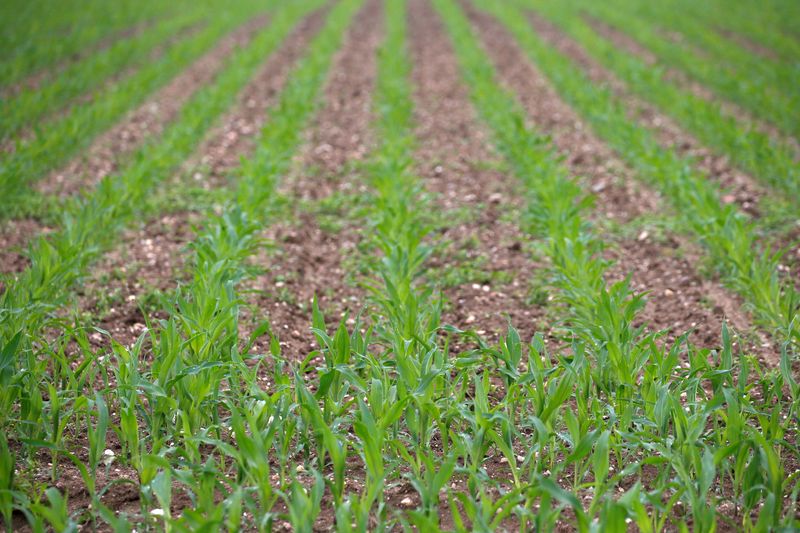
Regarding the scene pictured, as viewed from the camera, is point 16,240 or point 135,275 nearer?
point 135,275

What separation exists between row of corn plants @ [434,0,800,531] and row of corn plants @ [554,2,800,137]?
6099 mm

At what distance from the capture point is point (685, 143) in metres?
9.10

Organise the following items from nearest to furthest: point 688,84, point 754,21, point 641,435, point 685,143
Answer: point 641,435, point 685,143, point 688,84, point 754,21

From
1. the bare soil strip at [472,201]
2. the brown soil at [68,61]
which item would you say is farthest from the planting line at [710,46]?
the brown soil at [68,61]

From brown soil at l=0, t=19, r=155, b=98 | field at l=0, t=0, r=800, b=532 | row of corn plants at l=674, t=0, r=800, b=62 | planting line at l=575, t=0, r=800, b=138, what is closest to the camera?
field at l=0, t=0, r=800, b=532

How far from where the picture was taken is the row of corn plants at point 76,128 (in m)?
6.91

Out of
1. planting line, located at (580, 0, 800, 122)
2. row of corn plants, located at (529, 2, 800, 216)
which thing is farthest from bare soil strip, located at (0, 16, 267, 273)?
planting line, located at (580, 0, 800, 122)

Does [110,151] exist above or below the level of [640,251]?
above

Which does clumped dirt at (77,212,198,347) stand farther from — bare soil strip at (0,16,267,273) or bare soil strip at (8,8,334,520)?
bare soil strip at (0,16,267,273)

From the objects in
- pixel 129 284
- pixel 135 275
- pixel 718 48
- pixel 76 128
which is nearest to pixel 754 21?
pixel 718 48

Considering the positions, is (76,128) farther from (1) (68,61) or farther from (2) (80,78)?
(1) (68,61)

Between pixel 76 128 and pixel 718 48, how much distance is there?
38.6 ft

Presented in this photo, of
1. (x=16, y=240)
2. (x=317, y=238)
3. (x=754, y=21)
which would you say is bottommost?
(x=317, y=238)

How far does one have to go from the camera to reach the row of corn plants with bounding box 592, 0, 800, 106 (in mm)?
11469
